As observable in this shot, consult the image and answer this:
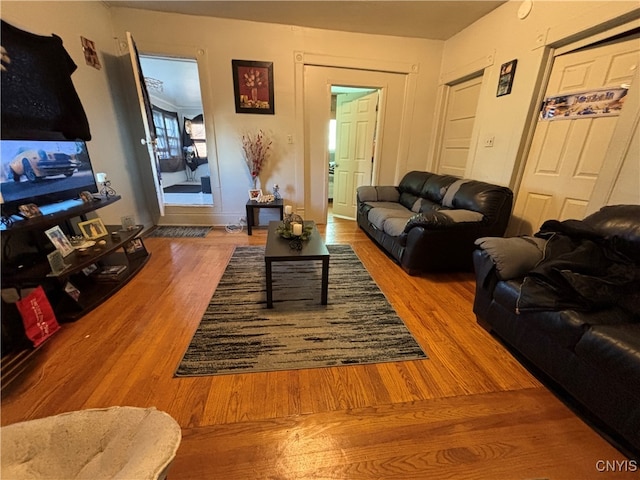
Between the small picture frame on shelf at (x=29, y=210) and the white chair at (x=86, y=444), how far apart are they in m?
1.57

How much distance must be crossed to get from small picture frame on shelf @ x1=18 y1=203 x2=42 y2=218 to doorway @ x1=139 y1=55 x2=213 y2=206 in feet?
7.03

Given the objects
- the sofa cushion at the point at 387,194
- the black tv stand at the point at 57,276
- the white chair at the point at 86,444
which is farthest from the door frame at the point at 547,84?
the black tv stand at the point at 57,276

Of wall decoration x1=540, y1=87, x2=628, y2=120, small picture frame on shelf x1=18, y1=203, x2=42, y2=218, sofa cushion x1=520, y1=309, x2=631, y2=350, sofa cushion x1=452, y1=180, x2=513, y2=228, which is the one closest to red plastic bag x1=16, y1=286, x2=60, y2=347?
small picture frame on shelf x1=18, y1=203, x2=42, y2=218

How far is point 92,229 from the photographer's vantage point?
2271 millimetres

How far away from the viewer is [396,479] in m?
1.02

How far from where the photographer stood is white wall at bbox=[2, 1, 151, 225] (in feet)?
7.39

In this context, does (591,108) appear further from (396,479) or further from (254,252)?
(254,252)

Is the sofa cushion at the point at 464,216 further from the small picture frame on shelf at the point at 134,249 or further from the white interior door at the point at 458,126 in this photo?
the small picture frame on shelf at the point at 134,249

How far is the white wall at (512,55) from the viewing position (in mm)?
2090

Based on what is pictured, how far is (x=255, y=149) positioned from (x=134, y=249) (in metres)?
1.98

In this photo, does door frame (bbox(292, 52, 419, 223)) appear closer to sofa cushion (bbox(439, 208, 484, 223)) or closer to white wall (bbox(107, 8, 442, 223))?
white wall (bbox(107, 8, 442, 223))

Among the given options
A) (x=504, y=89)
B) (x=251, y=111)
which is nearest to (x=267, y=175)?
(x=251, y=111)
